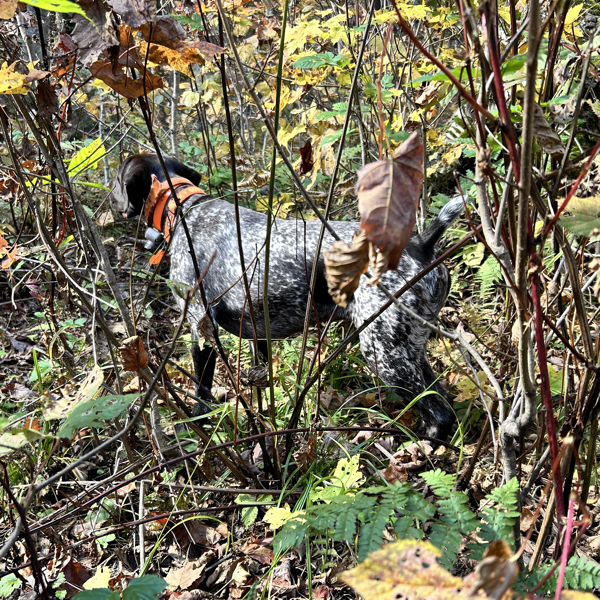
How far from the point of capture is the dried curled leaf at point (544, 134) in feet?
3.99

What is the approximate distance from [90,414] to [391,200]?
36.8 inches

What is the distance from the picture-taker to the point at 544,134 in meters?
1.22

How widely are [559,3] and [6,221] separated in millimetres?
5829

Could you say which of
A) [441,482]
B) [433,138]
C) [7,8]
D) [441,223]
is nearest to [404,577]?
[441,482]

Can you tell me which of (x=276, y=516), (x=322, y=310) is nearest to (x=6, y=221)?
(x=322, y=310)

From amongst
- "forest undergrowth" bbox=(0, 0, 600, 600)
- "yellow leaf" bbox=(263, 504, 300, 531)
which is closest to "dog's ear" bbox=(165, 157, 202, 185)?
"forest undergrowth" bbox=(0, 0, 600, 600)

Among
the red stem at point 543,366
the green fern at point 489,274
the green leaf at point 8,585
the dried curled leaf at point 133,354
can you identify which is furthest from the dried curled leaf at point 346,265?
the green fern at point 489,274

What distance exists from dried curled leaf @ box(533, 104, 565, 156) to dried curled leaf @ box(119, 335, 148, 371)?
1.38 metres

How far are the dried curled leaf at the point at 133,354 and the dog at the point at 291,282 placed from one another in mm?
783

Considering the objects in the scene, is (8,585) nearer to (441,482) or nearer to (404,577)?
(441,482)

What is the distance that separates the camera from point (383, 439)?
10.4 feet

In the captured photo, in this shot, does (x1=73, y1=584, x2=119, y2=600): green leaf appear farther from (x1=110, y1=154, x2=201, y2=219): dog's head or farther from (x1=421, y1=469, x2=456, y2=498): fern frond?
(x1=110, y1=154, x2=201, y2=219): dog's head

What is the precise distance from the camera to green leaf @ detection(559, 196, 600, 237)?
1135 millimetres

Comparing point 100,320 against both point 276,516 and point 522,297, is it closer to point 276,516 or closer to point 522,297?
point 276,516
